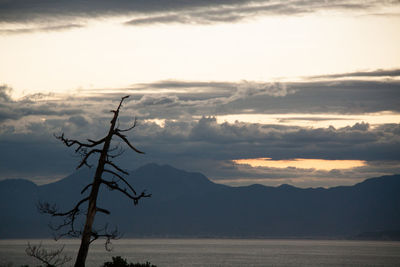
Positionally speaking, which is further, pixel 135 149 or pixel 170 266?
pixel 170 266

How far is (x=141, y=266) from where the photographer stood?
83.9 feet

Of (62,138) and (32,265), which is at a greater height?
(32,265)

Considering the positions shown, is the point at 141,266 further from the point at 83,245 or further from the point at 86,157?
the point at 86,157

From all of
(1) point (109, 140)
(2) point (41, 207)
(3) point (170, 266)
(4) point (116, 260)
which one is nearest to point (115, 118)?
(1) point (109, 140)

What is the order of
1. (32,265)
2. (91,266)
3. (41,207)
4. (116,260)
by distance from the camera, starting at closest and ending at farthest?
(41,207)
(116,260)
(32,265)
(91,266)

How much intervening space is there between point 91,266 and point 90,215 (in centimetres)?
17199

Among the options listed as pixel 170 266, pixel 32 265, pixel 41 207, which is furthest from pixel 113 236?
pixel 170 266

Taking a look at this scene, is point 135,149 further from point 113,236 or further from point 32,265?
point 32,265

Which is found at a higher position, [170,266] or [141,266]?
[170,266]

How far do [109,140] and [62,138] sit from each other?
5.66ft

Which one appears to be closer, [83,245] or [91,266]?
[83,245]

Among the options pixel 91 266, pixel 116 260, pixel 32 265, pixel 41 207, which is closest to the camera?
pixel 41 207

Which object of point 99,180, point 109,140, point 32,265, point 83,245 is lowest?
point 83,245

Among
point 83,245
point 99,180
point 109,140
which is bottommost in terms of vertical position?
point 83,245
